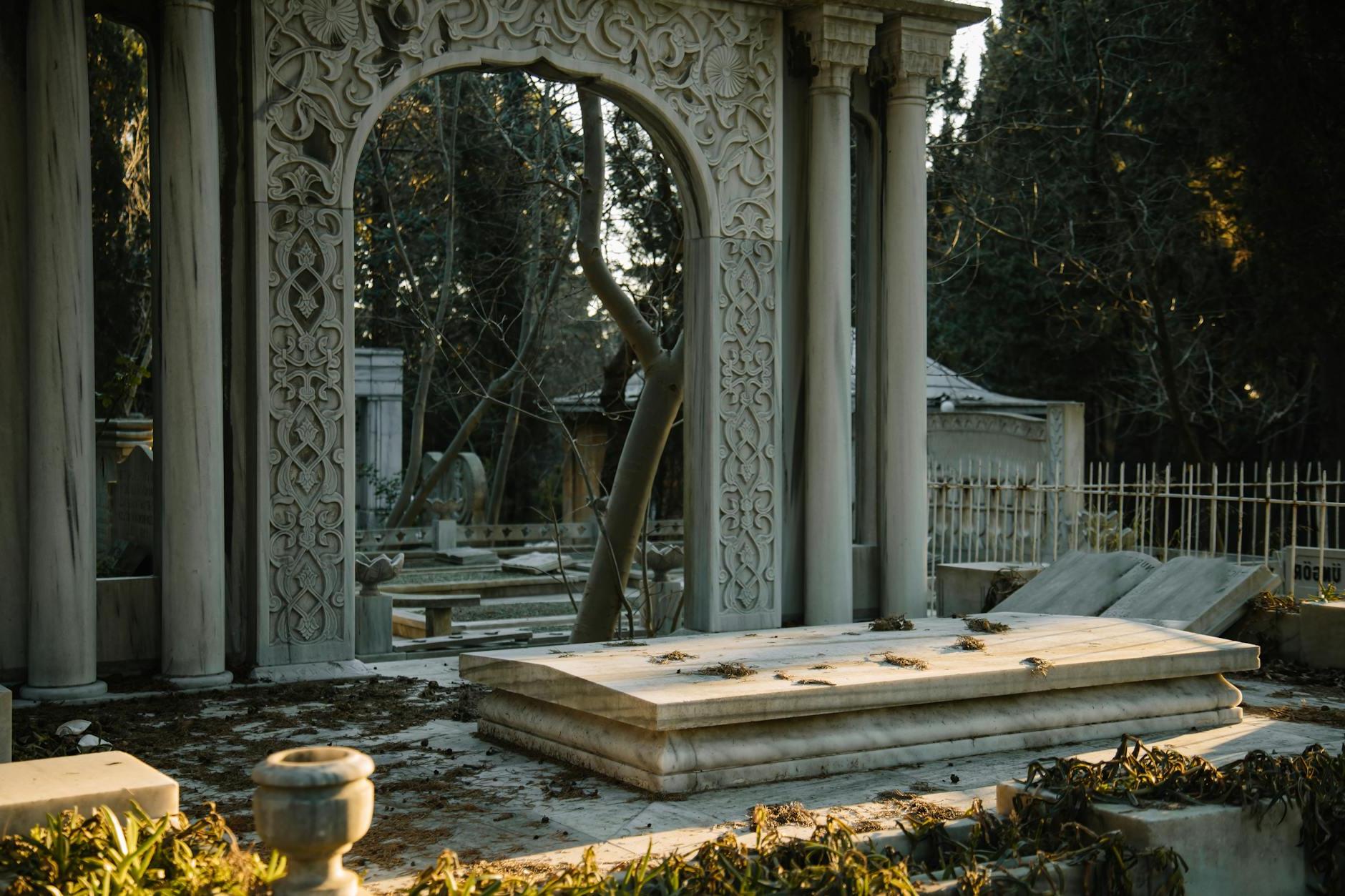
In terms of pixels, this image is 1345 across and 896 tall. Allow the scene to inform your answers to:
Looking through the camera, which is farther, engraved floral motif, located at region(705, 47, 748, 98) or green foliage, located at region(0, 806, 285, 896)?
engraved floral motif, located at region(705, 47, 748, 98)

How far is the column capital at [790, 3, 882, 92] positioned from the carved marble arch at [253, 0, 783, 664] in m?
0.25

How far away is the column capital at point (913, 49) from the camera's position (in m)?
9.96

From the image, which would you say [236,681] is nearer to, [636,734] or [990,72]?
[636,734]

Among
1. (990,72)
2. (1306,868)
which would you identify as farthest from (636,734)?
(990,72)

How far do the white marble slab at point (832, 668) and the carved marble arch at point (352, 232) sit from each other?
1.85 metres

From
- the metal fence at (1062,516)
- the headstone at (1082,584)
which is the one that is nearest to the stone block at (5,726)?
the headstone at (1082,584)

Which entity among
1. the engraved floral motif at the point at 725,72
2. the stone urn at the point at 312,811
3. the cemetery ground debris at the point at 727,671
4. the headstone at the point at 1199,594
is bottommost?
the headstone at the point at 1199,594

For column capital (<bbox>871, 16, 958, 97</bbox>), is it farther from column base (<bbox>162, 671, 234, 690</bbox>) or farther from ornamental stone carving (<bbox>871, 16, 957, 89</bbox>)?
column base (<bbox>162, 671, 234, 690</bbox>)

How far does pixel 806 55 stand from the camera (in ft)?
32.1

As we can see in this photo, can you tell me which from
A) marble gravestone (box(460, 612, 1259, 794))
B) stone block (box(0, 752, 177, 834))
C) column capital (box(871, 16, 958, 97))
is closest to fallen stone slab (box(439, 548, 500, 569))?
column capital (box(871, 16, 958, 97))

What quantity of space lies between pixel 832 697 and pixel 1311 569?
8337 millimetres

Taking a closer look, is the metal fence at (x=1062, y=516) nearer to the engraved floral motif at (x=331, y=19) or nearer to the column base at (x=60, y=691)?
the engraved floral motif at (x=331, y=19)

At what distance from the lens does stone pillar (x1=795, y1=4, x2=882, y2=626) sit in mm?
9656

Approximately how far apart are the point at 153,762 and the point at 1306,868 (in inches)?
185
